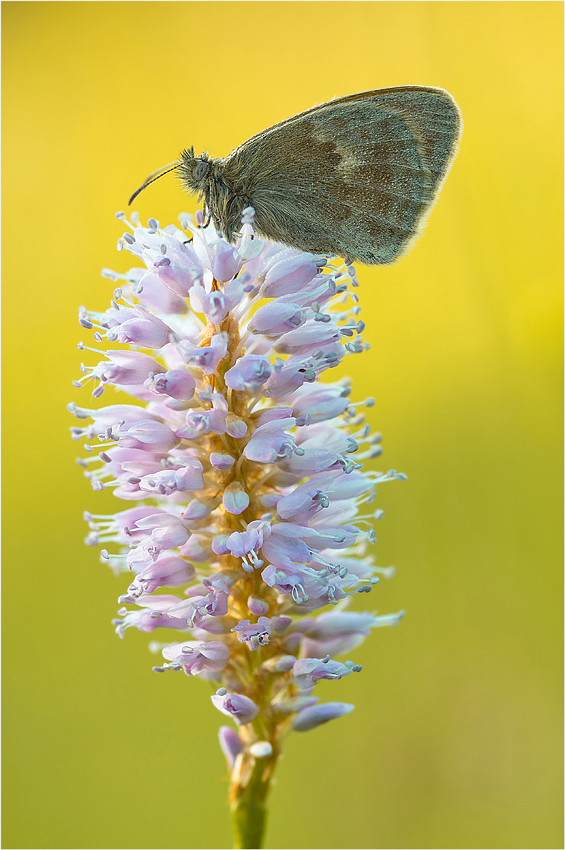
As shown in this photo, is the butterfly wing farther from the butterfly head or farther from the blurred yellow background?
the blurred yellow background

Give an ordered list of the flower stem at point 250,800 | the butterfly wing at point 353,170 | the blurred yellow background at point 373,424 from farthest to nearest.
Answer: the blurred yellow background at point 373,424, the butterfly wing at point 353,170, the flower stem at point 250,800

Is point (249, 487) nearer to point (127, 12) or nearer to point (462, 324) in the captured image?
point (462, 324)

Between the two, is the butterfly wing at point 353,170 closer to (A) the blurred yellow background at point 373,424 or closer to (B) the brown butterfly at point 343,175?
(B) the brown butterfly at point 343,175

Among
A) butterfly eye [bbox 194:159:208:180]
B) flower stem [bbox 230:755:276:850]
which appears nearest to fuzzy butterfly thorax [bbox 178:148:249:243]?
butterfly eye [bbox 194:159:208:180]

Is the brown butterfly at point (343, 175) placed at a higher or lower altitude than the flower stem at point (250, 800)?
higher

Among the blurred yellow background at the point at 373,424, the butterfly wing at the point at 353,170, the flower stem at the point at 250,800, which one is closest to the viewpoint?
the flower stem at the point at 250,800

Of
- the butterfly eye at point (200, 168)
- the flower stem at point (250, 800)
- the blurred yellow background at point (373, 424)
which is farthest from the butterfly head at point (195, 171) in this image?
the blurred yellow background at point (373, 424)

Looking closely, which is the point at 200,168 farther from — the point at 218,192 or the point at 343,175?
the point at 343,175
